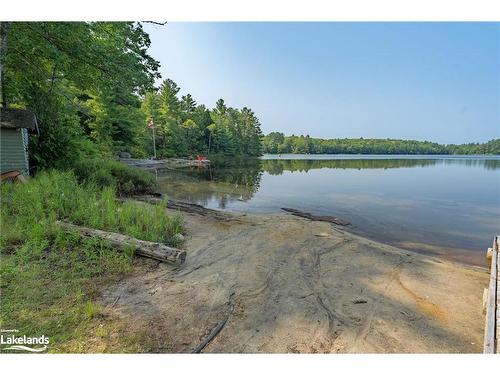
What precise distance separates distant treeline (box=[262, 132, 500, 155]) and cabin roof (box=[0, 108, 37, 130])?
128626 millimetres

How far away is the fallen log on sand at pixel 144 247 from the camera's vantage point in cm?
518

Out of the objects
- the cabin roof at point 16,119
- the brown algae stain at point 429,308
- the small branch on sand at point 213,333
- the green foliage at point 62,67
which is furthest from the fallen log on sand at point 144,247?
the cabin roof at point 16,119

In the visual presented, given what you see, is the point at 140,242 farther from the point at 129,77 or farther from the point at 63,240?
the point at 129,77

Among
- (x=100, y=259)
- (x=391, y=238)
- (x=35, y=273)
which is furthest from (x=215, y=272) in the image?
(x=391, y=238)

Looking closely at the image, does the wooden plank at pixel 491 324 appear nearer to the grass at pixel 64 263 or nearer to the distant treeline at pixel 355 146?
the grass at pixel 64 263

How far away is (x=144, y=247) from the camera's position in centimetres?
527

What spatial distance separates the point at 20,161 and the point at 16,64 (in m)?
3.38

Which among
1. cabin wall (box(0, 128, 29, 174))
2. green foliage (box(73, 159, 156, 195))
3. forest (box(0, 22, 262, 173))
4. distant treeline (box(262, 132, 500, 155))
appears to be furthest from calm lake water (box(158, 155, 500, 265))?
distant treeline (box(262, 132, 500, 155))

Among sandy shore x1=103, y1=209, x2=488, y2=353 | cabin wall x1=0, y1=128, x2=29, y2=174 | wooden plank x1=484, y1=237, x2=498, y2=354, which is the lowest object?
sandy shore x1=103, y1=209, x2=488, y2=353

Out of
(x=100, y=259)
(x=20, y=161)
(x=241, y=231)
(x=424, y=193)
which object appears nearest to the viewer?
(x=100, y=259)

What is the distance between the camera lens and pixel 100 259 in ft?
16.0

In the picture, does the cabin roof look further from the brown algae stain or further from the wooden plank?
the wooden plank

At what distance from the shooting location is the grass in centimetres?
312

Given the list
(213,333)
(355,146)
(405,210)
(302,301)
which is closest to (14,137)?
(213,333)
